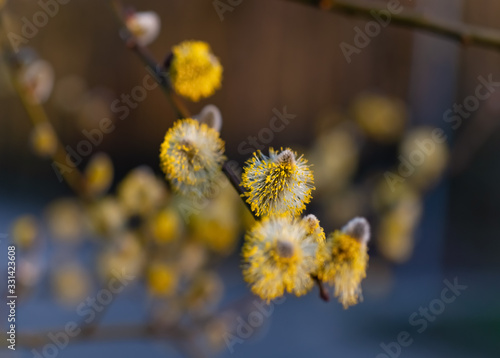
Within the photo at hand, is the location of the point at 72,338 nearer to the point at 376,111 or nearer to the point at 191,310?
the point at 191,310

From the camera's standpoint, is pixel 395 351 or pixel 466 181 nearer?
pixel 395 351

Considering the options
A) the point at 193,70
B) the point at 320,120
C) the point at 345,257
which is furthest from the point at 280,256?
the point at 320,120

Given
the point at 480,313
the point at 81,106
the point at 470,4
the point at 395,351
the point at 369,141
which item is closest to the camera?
the point at 81,106

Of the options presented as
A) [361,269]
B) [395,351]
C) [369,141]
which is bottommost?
[361,269]

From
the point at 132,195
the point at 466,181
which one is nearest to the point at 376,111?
the point at 132,195

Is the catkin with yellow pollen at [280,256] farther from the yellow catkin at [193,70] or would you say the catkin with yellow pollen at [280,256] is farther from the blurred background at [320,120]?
the blurred background at [320,120]

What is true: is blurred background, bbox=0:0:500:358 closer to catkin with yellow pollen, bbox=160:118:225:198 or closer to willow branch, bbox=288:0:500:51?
willow branch, bbox=288:0:500:51

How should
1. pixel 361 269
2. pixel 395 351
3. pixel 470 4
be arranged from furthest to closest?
1. pixel 470 4
2. pixel 395 351
3. pixel 361 269
